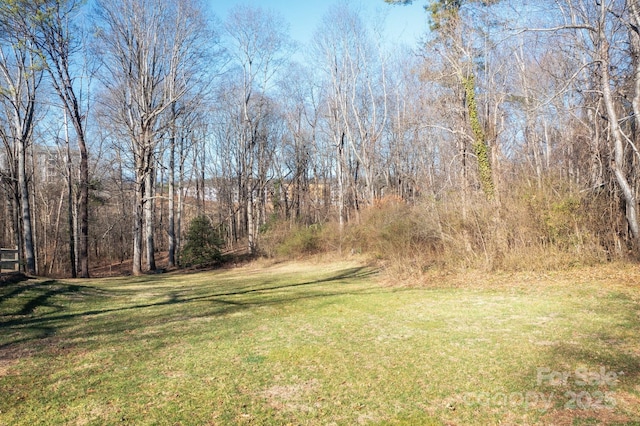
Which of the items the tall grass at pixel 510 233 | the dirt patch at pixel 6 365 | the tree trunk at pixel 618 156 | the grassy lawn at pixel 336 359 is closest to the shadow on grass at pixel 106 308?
the grassy lawn at pixel 336 359

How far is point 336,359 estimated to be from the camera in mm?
4691

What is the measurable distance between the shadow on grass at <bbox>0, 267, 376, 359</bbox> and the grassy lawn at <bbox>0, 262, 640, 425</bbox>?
0.19ft

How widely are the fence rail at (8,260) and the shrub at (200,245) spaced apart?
977 centimetres

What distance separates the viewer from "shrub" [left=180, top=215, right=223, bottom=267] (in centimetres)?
2180

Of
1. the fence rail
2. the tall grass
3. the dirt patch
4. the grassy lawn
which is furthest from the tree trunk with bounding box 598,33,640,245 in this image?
the fence rail

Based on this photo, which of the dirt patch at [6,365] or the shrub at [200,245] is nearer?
the dirt patch at [6,365]

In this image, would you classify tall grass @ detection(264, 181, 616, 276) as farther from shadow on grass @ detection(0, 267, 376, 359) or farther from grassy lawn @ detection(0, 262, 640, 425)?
shadow on grass @ detection(0, 267, 376, 359)

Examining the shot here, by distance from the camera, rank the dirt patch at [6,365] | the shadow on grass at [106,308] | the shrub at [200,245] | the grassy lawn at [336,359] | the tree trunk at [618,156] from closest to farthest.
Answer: the grassy lawn at [336,359]
the dirt patch at [6,365]
the shadow on grass at [106,308]
the tree trunk at [618,156]
the shrub at [200,245]

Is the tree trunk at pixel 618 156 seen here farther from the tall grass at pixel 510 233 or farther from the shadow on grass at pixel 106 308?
the shadow on grass at pixel 106 308

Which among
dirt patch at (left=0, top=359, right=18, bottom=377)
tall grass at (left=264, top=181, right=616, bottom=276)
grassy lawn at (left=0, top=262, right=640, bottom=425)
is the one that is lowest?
grassy lawn at (left=0, top=262, right=640, bottom=425)

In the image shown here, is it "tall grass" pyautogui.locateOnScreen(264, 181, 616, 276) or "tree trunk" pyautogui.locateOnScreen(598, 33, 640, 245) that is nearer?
"tree trunk" pyautogui.locateOnScreen(598, 33, 640, 245)

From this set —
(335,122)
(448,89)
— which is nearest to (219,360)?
(448,89)

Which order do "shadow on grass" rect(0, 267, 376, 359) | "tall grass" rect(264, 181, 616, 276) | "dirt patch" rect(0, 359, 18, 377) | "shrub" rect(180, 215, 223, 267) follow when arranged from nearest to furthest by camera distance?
1. "dirt patch" rect(0, 359, 18, 377)
2. "shadow on grass" rect(0, 267, 376, 359)
3. "tall grass" rect(264, 181, 616, 276)
4. "shrub" rect(180, 215, 223, 267)

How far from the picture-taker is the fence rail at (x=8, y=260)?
1182 cm
